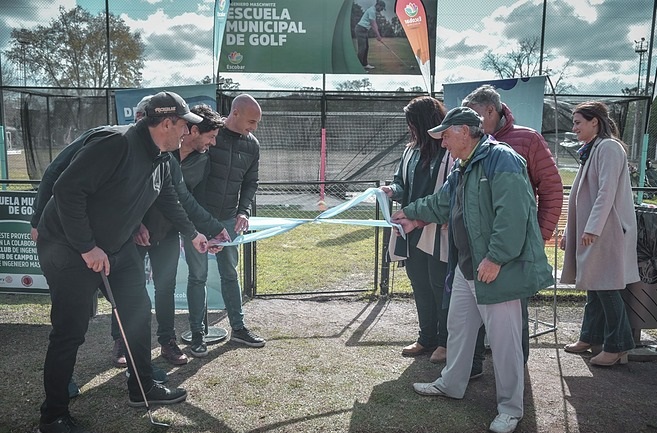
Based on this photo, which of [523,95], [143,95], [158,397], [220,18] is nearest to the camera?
[158,397]

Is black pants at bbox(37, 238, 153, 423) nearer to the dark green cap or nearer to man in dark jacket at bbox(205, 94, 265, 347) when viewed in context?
man in dark jacket at bbox(205, 94, 265, 347)

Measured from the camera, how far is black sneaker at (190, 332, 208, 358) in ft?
14.6

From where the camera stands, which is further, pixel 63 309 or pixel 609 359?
pixel 609 359

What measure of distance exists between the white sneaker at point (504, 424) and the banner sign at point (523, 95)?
11.2 feet

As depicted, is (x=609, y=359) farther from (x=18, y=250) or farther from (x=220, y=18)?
(x=220, y=18)

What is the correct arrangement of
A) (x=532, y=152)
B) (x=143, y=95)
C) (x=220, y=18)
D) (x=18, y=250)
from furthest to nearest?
(x=220, y=18)
(x=143, y=95)
(x=18, y=250)
(x=532, y=152)

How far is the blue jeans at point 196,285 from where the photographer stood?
4527mm

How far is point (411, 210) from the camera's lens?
13.4 feet

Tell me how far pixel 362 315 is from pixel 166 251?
219cm

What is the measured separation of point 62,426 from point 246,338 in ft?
5.82

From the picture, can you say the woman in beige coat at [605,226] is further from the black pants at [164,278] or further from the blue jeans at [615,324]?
the black pants at [164,278]

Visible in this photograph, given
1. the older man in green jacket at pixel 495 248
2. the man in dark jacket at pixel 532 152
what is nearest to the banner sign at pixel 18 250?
the older man in green jacket at pixel 495 248

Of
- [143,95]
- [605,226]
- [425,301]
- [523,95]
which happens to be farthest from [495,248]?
[143,95]

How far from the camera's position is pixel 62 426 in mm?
3162
